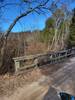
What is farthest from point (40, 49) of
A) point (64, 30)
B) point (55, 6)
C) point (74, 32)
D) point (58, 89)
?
point (74, 32)

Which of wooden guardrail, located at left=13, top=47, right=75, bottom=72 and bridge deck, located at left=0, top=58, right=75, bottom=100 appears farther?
wooden guardrail, located at left=13, top=47, right=75, bottom=72

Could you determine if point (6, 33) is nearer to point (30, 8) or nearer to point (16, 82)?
point (30, 8)

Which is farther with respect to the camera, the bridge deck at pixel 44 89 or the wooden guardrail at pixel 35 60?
the wooden guardrail at pixel 35 60

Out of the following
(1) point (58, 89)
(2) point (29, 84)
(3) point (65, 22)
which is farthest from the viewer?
(3) point (65, 22)

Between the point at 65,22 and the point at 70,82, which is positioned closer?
the point at 70,82

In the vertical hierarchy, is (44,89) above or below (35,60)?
below

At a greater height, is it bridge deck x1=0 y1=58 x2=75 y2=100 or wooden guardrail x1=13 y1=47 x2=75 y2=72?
wooden guardrail x1=13 y1=47 x2=75 y2=72

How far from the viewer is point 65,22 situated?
28.7 meters

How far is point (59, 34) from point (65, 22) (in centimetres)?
191

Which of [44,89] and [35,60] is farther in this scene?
[35,60]

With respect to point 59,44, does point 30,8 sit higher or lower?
higher

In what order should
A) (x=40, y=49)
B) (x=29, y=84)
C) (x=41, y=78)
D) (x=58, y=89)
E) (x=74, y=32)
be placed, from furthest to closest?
(x=74, y=32) → (x=40, y=49) → (x=41, y=78) → (x=29, y=84) → (x=58, y=89)

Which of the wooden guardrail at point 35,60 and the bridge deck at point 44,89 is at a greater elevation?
the wooden guardrail at point 35,60

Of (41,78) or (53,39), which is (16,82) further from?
(53,39)
